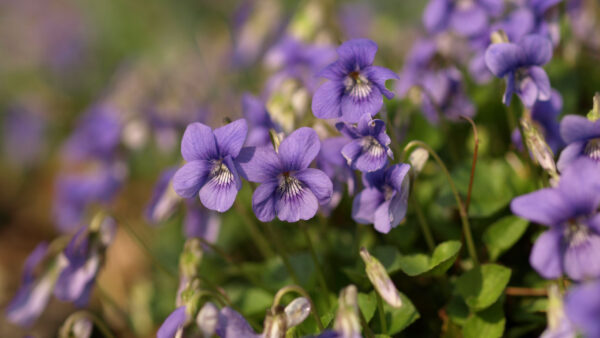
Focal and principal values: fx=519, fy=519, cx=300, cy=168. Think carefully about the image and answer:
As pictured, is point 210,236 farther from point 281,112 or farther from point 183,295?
point 183,295

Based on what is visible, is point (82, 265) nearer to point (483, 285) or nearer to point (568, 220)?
point (483, 285)

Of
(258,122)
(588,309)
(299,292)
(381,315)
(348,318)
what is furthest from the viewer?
(258,122)

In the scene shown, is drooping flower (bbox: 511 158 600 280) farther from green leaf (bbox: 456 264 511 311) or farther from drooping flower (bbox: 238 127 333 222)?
drooping flower (bbox: 238 127 333 222)

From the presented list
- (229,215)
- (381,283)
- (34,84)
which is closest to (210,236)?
(229,215)

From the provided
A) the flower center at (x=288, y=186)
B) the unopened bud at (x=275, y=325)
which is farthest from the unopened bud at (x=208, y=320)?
the flower center at (x=288, y=186)

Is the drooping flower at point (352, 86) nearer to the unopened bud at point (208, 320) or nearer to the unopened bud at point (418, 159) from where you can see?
the unopened bud at point (418, 159)

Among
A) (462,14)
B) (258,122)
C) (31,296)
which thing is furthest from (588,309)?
(31,296)

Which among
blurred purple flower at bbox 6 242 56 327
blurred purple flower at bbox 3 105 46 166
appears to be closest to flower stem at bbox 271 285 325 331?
blurred purple flower at bbox 6 242 56 327
